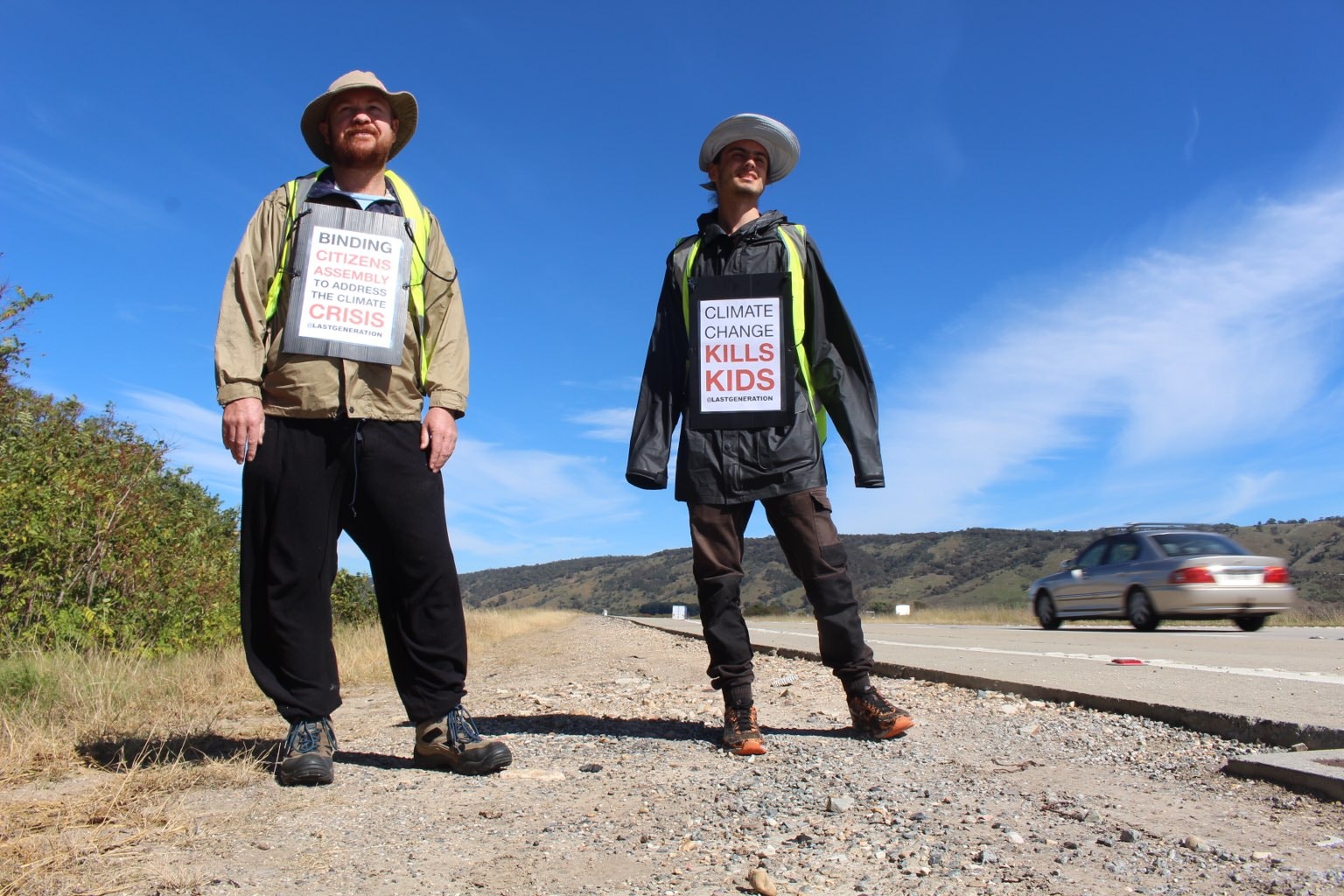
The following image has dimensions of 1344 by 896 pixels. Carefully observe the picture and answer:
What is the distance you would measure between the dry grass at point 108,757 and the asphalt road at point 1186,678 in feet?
11.3

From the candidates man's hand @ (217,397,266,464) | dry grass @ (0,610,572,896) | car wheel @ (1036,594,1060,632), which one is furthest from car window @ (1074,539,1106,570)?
man's hand @ (217,397,266,464)

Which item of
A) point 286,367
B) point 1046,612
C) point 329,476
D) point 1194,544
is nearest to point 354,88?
point 286,367

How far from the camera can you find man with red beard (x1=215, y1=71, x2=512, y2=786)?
10.9ft

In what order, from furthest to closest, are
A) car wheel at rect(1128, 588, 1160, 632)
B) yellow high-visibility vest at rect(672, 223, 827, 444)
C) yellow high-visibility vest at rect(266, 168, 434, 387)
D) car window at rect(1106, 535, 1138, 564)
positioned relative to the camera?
car window at rect(1106, 535, 1138, 564)
car wheel at rect(1128, 588, 1160, 632)
yellow high-visibility vest at rect(672, 223, 827, 444)
yellow high-visibility vest at rect(266, 168, 434, 387)

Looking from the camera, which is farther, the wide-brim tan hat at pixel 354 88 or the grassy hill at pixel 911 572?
the grassy hill at pixel 911 572

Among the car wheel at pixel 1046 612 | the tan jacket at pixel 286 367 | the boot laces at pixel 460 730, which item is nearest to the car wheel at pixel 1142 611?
the car wheel at pixel 1046 612

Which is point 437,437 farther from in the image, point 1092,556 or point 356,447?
point 1092,556

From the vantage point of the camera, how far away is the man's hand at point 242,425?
3.22 m

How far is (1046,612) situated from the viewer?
16.6 m

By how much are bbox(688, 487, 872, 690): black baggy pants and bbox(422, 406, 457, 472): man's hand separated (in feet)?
3.27

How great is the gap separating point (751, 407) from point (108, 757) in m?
2.79

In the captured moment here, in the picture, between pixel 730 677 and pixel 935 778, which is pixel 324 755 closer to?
pixel 730 677

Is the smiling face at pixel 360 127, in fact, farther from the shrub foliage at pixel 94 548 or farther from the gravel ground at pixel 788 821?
the shrub foliage at pixel 94 548

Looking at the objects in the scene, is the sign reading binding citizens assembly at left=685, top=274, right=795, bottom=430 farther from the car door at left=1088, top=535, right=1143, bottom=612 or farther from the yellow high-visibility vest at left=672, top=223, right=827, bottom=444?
the car door at left=1088, top=535, right=1143, bottom=612
